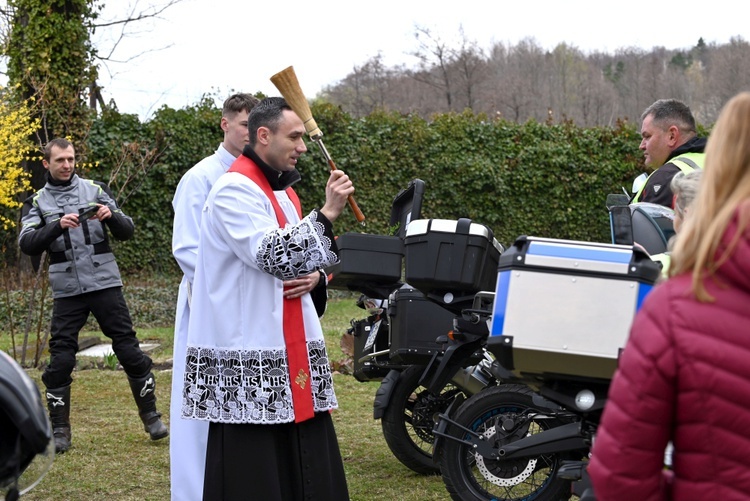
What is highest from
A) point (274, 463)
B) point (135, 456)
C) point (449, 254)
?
point (449, 254)

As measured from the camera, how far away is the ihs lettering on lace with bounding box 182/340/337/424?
13.0ft

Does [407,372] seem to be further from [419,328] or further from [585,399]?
[585,399]

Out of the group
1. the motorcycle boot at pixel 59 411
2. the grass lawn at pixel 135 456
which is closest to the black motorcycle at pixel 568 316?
the grass lawn at pixel 135 456

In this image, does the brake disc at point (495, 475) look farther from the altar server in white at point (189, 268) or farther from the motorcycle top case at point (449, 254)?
→ the altar server in white at point (189, 268)

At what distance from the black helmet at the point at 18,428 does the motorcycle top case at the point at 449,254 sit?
112 inches

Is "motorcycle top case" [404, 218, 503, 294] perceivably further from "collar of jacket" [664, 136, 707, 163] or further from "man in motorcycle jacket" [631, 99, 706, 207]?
"collar of jacket" [664, 136, 707, 163]

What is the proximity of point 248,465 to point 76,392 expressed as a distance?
545 cm

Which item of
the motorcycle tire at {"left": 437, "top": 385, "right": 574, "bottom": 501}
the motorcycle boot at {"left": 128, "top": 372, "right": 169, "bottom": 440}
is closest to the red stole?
the motorcycle tire at {"left": 437, "top": 385, "right": 574, "bottom": 501}

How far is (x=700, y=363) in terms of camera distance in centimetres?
194

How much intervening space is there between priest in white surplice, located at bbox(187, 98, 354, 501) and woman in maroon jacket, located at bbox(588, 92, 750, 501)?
204 cm

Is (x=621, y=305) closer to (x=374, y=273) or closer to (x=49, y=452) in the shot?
(x=49, y=452)

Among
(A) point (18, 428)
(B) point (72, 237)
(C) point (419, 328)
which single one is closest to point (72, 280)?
(B) point (72, 237)

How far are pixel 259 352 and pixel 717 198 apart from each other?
2370 millimetres

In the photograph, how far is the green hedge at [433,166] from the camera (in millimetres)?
15258
